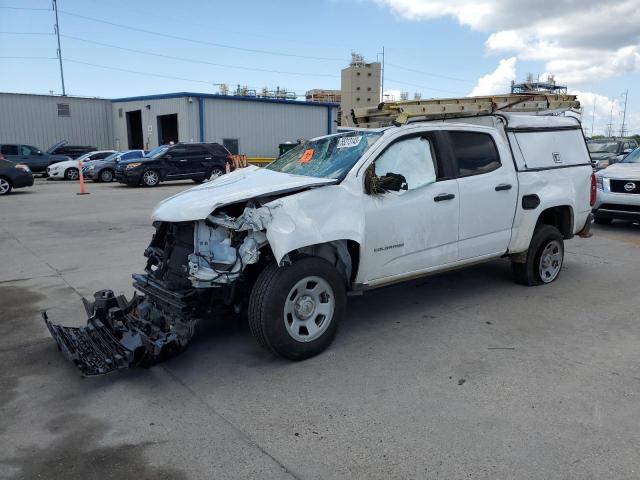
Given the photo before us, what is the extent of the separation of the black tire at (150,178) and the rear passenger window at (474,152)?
56.3 feet

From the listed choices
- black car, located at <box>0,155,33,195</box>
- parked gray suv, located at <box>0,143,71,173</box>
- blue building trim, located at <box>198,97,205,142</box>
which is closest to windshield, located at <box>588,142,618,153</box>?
black car, located at <box>0,155,33,195</box>

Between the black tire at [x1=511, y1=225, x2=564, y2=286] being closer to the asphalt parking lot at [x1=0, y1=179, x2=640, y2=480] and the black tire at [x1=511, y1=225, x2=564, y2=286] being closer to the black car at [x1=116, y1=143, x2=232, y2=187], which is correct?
the asphalt parking lot at [x1=0, y1=179, x2=640, y2=480]

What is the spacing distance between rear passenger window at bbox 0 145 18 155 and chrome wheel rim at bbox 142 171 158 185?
9243mm

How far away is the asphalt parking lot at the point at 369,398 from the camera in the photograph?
9.61 ft

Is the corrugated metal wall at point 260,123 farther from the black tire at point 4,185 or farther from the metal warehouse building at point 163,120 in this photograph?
the black tire at point 4,185

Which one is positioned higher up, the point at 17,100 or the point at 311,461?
the point at 17,100

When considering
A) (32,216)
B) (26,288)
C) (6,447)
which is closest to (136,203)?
(32,216)

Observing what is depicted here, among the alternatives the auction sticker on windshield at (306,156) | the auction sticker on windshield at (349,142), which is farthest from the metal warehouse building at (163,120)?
the auction sticker on windshield at (349,142)

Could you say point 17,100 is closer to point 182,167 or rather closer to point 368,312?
point 182,167

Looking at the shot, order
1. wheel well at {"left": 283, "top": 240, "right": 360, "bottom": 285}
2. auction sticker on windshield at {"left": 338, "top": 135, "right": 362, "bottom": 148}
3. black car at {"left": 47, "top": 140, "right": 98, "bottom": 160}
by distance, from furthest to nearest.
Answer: black car at {"left": 47, "top": 140, "right": 98, "bottom": 160}
auction sticker on windshield at {"left": 338, "top": 135, "right": 362, "bottom": 148}
wheel well at {"left": 283, "top": 240, "right": 360, "bottom": 285}

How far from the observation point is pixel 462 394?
3.67 metres

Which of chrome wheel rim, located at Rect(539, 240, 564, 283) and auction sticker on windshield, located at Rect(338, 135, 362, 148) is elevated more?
auction sticker on windshield, located at Rect(338, 135, 362, 148)

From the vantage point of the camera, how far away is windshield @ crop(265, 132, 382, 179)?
4611 mm

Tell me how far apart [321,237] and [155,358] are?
5.09 ft
